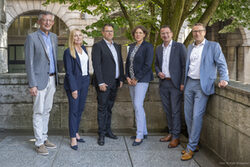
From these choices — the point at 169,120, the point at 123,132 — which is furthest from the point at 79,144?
the point at 169,120

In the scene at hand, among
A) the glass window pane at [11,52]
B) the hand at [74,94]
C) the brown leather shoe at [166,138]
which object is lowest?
the brown leather shoe at [166,138]

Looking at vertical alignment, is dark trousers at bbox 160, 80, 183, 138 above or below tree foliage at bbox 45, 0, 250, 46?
below

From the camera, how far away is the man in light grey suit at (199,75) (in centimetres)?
455

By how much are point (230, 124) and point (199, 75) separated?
851 millimetres

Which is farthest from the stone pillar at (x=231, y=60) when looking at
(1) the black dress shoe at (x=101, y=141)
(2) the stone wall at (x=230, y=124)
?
(1) the black dress shoe at (x=101, y=141)

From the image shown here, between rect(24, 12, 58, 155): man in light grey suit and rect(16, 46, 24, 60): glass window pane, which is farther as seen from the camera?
rect(16, 46, 24, 60): glass window pane

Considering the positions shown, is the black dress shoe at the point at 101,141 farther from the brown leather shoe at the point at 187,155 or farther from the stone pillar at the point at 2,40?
the stone pillar at the point at 2,40

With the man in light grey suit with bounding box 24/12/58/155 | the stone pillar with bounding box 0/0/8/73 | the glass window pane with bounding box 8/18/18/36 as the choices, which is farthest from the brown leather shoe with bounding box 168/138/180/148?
the glass window pane with bounding box 8/18/18/36

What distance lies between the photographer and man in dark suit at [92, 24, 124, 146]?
17.2ft

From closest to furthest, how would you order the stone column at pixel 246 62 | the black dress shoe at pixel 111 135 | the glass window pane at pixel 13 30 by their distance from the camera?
the black dress shoe at pixel 111 135, the stone column at pixel 246 62, the glass window pane at pixel 13 30

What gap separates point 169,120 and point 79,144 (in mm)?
1658

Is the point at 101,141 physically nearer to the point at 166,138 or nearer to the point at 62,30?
the point at 166,138

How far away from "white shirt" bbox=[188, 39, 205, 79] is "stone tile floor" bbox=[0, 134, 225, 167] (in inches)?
50.8

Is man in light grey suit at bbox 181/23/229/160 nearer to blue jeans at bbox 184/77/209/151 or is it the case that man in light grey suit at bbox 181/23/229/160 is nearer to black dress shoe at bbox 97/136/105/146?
blue jeans at bbox 184/77/209/151
